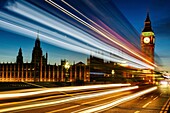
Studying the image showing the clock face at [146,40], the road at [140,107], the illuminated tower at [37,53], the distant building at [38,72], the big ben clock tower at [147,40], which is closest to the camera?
the road at [140,107]

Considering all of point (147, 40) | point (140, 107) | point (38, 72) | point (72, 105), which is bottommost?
point (140, 107)

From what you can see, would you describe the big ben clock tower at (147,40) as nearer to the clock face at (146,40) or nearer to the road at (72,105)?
the clock face at (146,40)

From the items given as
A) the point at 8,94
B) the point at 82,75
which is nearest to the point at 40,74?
the point at 82,75

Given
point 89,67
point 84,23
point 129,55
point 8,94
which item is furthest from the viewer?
point 89,67

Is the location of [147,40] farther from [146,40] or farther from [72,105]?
[72,105]

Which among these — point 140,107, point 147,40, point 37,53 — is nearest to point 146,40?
point 147,40

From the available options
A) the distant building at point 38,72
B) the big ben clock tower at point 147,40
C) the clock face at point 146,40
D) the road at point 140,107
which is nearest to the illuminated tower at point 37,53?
the distant building at point 38,72

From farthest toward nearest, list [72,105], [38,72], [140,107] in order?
[38,72], [140,107], [72,105]

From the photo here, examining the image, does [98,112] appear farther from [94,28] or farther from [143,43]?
[143,43]

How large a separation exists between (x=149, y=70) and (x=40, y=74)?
51309mm

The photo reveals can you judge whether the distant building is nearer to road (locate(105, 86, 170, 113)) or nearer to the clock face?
the clock face

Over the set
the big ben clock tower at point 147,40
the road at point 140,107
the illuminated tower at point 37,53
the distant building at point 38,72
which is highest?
the big ben clock tower at point 147,40

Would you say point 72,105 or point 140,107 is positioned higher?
point 72,105

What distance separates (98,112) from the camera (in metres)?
11.6
